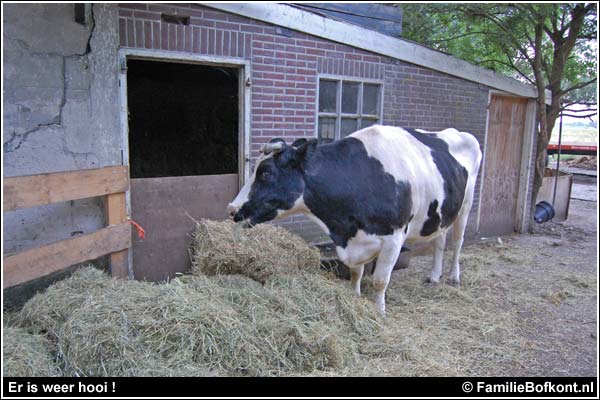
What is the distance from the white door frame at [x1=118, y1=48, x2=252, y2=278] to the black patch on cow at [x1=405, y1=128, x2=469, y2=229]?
1.77m

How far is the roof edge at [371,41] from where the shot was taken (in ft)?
16.8

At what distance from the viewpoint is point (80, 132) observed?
Result: 13.8ft

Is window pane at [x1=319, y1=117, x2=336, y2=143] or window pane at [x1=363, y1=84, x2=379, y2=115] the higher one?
window pane at [x1=363, y1=84, x2=379, y2=115]

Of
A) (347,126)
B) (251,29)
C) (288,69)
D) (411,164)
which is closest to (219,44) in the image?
(251,29)

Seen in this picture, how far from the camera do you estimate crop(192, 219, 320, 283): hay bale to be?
14.3 feet

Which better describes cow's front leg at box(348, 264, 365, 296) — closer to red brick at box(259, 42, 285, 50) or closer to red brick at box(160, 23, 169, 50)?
red brick at box(259, 42, 285, 50)

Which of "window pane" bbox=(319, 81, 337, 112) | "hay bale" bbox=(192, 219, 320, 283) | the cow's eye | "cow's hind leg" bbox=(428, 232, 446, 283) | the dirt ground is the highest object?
"window pane" bbox=(319, 81, 337, 112)

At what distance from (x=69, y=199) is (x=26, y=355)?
1217 mm

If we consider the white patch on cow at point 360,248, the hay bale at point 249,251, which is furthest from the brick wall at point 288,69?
the white patch on cow at point 360,248

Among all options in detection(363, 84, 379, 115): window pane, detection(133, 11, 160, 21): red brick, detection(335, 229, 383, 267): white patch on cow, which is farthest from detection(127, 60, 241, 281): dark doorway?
detection(335, 229, 383, 267): white patch on cow

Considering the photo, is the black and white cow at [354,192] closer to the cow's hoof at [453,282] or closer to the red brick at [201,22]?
the cow's hoof at [453,282]

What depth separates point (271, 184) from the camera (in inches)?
162

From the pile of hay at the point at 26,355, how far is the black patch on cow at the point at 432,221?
3.49 meters
